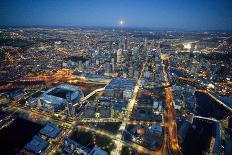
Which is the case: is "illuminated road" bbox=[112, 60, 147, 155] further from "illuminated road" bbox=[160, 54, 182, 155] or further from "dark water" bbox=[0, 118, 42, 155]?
"dark water" bbox=[0, 118, 42, 155]

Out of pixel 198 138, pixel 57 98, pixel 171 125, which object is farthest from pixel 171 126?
pixel 57 98

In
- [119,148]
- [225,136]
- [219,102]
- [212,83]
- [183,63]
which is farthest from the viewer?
[183,63]

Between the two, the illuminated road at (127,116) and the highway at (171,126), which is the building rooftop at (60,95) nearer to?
the illuminated road at (127,116)

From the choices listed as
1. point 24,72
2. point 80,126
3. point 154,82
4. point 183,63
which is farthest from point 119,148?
point 183,63

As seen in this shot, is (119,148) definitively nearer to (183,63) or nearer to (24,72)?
(24,72)

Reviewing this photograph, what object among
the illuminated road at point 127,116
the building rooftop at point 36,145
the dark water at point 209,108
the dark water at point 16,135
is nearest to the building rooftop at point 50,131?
the building rooftop at point 36,145

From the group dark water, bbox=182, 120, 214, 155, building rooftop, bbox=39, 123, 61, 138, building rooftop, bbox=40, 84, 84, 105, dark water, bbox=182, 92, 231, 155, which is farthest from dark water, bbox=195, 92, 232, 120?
building rooftop, bbox=39, 123, 61, 138

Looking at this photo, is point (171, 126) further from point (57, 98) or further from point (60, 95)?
point (60, 95)
